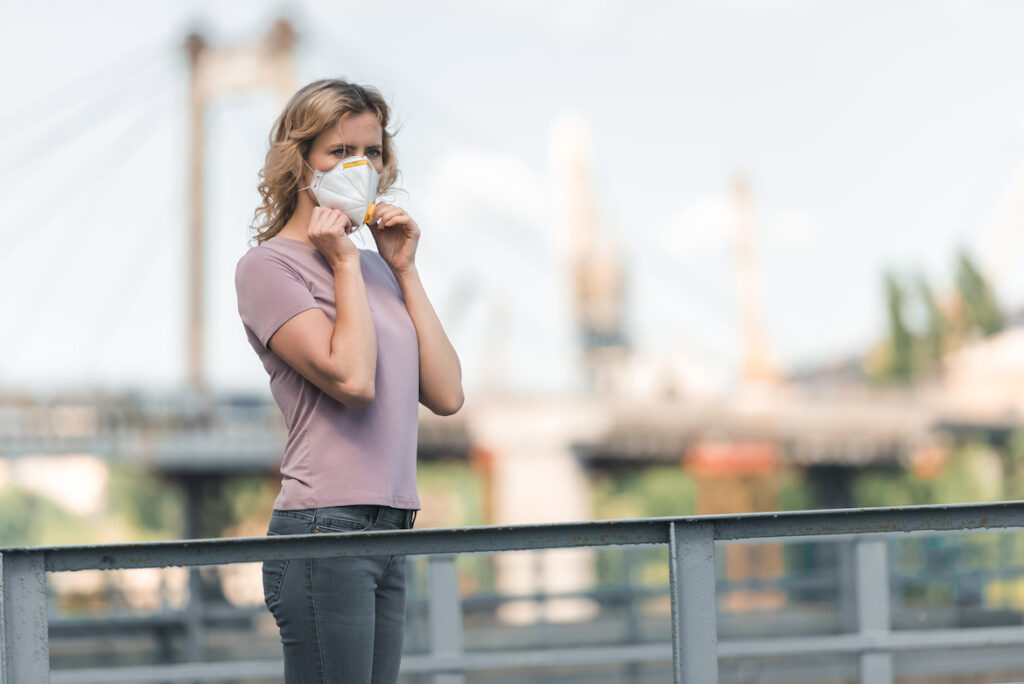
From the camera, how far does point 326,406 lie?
82.9 inches

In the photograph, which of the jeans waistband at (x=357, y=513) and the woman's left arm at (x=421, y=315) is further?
the woman's left arm at (x=421, y=315)

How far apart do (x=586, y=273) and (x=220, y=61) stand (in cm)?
1713

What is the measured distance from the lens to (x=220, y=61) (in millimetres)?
43031

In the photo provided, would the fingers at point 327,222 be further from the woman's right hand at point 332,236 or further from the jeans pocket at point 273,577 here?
the jeans pocket at point 273,577

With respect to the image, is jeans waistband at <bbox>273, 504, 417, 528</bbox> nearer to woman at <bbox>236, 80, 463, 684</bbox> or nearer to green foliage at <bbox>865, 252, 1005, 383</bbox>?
woman at <bbox>236, 80, 463, 684</bbox>

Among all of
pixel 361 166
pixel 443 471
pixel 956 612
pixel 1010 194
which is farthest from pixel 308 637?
pixel 1010 194

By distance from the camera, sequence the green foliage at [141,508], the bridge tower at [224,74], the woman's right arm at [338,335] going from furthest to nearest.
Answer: the green foliage at [141,508] < the bridge tower at [224,74] < the woman's right arm at [338,335]

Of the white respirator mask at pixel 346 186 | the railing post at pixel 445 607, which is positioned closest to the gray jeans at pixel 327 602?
the white respirator mask at pixel 346 186

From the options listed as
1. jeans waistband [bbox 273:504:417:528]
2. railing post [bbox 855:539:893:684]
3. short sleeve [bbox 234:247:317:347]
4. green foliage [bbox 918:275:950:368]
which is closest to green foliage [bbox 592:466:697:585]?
green foliage [bbox 918:275:950:368]

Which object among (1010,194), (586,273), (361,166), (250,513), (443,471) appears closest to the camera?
(361,166)

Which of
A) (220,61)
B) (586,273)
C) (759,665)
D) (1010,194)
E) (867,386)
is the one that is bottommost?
(759,665)

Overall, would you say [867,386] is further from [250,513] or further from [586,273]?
[250,513]

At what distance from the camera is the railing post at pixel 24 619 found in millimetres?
2166

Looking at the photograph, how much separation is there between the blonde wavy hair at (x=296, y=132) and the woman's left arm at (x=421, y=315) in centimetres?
11
